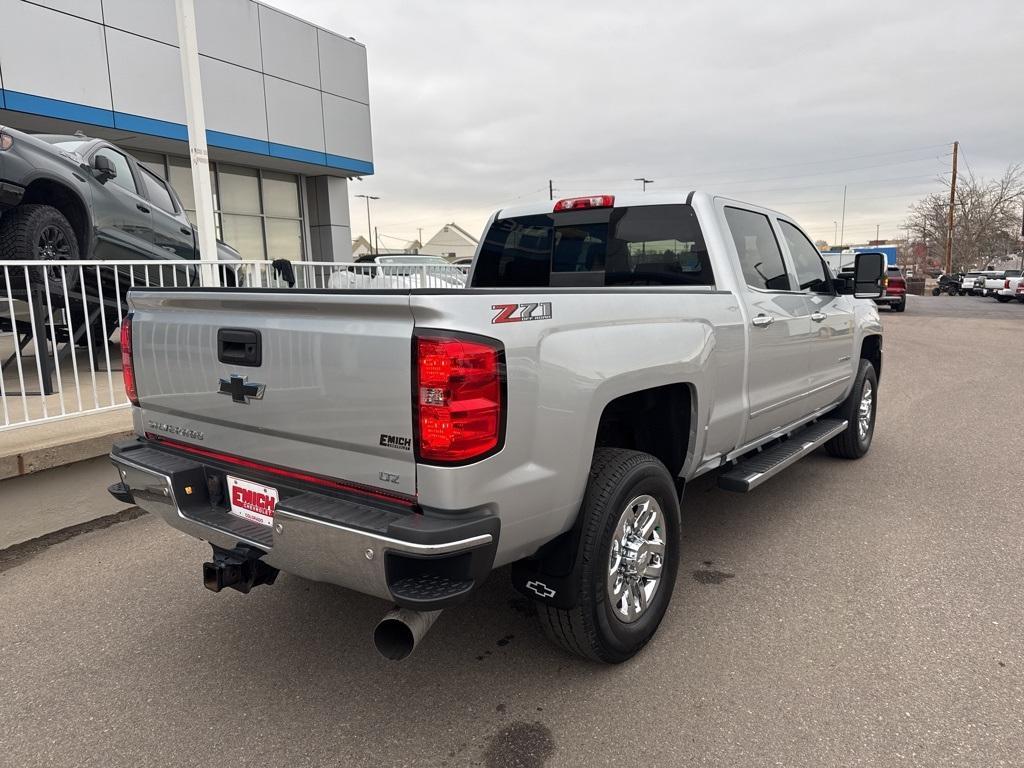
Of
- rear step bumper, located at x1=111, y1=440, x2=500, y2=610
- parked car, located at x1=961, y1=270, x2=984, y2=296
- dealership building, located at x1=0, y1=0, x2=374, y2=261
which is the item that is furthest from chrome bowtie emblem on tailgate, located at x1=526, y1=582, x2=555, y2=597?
parked car, located at x1=961, y1=270, x2=984, y2=296

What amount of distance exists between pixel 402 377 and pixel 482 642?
1532mm

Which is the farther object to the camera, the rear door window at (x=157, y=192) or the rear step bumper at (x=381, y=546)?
the rear door window at (x=157, y=192)

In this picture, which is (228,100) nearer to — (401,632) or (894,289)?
(401,632)

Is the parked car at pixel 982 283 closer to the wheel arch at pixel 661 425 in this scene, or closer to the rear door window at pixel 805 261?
the rear door window at pixel 805 261

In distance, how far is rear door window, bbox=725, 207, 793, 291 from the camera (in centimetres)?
398

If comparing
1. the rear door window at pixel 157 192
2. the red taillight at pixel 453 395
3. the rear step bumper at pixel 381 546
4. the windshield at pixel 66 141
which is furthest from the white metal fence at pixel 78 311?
the red taillight at pixel 453 395

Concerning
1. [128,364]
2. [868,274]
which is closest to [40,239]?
[128,364]

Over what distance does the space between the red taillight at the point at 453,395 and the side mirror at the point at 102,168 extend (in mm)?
6094

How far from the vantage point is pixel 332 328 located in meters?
2.29

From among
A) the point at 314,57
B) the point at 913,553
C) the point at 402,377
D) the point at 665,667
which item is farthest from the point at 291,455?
the point at 314,57

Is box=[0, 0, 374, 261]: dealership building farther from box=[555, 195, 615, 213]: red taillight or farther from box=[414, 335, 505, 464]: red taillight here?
box=[414, 335, 505, 464]: red taillight

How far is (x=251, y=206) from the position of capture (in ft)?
54.7

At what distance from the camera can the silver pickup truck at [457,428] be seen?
2135mm

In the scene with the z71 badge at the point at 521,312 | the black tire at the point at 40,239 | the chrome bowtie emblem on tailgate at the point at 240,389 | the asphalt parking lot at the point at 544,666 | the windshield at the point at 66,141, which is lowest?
the asphalt parking lot at the point at 544,666
